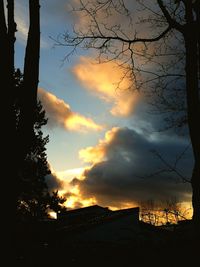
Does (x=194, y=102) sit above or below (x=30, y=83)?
above

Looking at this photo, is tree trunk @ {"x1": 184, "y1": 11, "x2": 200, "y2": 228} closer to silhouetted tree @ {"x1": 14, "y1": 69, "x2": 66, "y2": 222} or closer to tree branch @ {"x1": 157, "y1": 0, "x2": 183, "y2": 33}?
tree branch @ {"x1": 157, "y1": 0, "x2": 183, "y2": 33}

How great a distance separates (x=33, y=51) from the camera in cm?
576

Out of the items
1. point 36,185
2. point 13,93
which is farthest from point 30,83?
point 36,185

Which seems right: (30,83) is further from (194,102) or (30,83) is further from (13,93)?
(194,102)

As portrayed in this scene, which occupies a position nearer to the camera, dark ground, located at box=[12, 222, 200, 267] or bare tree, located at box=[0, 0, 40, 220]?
bare tree, located at box=[0, 0, 40, 220]

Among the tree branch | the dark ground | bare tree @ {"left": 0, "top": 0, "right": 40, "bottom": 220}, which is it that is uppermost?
the tree branch

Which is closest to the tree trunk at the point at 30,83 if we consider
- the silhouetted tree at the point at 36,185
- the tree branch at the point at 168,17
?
the tree branch at the point at 168,17

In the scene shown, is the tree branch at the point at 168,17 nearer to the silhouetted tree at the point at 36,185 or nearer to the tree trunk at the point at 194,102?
the tree trunk at the point at 194,102

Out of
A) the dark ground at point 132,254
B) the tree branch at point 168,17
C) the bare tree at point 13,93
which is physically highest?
the tree branch at point 168,17

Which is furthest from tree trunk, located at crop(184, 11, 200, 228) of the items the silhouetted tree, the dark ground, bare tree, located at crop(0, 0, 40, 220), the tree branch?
the silhouetted tree

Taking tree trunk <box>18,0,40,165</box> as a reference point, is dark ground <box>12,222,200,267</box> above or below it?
below

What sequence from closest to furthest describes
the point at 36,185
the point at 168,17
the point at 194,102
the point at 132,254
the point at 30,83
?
the point at 30,83, the point at 194,102, the point at 132,254, the point at 168,17, the point at 36,185

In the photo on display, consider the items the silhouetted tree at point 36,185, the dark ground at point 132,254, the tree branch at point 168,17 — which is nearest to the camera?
the dark ground at point 132,254

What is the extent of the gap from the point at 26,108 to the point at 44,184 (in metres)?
25.8
